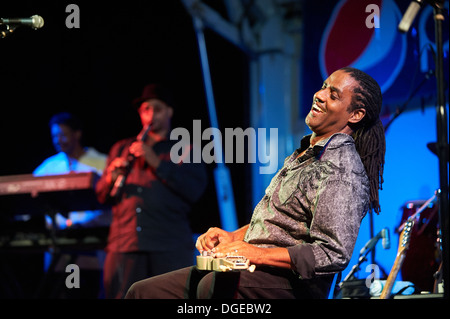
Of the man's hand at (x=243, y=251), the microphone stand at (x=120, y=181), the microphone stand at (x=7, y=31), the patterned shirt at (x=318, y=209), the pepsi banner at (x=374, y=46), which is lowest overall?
the man's hand at (x=243, y=251)

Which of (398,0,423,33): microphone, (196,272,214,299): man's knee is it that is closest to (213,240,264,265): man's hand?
(196,272,214,299): man's knee

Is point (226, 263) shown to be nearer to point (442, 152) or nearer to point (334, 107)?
point (334, 107)

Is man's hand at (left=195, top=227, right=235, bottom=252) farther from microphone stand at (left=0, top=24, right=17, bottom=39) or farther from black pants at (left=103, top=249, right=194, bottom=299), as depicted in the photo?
black pants at (left=103, top=249, right=194, bottom=299)

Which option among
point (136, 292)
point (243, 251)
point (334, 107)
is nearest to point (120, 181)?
point (136, 292)

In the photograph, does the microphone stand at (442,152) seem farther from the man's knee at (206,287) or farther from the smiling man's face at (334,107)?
the man's knee at (206,287)

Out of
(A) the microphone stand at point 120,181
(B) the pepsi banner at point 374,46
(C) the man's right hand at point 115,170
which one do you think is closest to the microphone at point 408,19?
(B) the pepsi banner at point 374,46

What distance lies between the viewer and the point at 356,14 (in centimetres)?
547

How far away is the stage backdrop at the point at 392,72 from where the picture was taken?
4.88 meters

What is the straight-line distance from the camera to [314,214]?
95.4 inches

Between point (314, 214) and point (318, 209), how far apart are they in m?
0.03

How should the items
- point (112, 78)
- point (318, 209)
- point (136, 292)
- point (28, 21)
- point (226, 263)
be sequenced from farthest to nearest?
1. point (112, 78)
2. point (28, 21)
3. point (136, 292)
4. point (318, 209)
5. point (226, 263)

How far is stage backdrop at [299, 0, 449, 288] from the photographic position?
4883 millimetres

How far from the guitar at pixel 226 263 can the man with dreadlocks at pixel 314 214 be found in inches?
1.6

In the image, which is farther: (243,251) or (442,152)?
(442,152)
